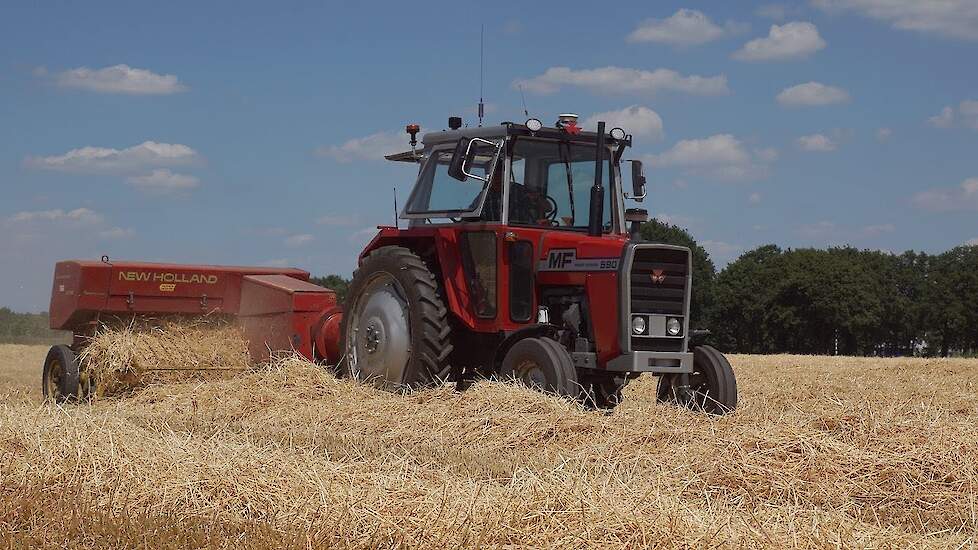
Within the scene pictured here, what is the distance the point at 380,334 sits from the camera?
→ 10211 mm

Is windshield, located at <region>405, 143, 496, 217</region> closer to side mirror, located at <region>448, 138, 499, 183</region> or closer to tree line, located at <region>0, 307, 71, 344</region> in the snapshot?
side mirror, located at <region>448, 138, 499, 183</region>

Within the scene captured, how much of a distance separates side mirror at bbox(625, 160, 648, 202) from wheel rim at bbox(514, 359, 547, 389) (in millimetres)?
2068

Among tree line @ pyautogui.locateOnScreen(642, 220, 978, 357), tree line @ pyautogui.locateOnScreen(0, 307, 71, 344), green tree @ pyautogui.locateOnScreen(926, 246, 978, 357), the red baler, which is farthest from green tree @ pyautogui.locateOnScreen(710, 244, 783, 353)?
the red baler

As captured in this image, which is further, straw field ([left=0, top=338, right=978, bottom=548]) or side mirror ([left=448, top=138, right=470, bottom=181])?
side mirror ([left=448, top=138, right=470, bottom=181])

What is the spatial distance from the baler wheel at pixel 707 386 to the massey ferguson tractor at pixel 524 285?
0.04 feet

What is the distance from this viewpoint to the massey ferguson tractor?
9055 millimetres

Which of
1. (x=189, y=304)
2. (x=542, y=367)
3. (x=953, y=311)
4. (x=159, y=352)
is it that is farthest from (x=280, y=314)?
(x=953, y=311)

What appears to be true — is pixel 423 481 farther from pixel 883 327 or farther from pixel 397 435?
pixel 883 327

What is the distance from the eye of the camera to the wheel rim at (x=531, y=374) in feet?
28.7

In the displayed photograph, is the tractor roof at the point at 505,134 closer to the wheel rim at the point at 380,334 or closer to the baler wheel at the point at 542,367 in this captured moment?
the wheel rim at the point at 380,334

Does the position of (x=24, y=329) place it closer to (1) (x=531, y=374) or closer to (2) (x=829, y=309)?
(1) (x=531, y=374)

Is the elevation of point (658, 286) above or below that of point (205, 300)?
above

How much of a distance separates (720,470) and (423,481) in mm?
1812

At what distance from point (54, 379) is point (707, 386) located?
6.93 meters
